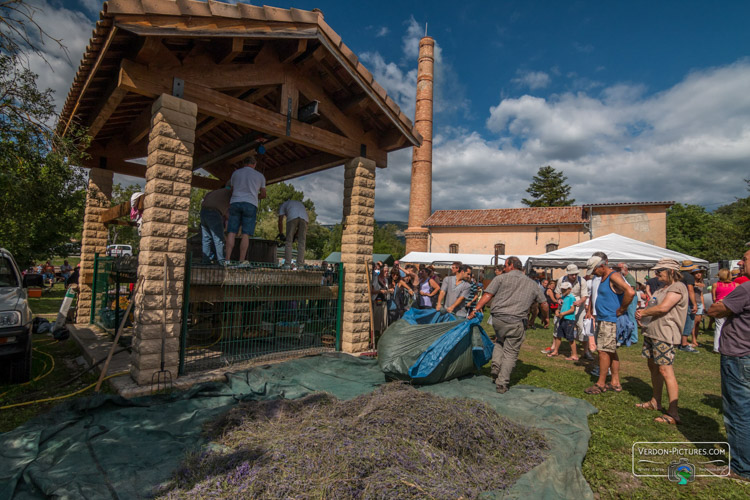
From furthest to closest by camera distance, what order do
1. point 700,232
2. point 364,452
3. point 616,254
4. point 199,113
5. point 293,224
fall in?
point 700,232
point 616,254
point 293,224
point 199,113
point 364,452

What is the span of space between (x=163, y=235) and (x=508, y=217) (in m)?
34.3

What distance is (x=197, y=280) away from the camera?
217 inches

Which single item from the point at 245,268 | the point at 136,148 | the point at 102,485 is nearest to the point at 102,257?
the point at 136,148

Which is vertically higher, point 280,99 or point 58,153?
point 280,99

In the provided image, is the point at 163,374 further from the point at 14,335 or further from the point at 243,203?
the point at 243,203

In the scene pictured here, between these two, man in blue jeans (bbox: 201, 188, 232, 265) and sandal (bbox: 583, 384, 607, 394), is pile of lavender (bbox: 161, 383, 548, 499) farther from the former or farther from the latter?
man in blue jeans (bbox: 201, 188, 232, 265)

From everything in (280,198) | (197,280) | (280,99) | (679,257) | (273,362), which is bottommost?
(273,362)

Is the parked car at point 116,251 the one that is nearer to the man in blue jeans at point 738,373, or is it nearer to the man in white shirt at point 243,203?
the man in white shirt at point 243,203

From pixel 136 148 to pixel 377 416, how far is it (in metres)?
8.34

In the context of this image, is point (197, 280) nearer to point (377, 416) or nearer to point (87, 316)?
point (377, 416)

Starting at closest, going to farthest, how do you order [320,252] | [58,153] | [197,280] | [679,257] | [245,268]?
→ [58,153] < [197,280] < [245,268] < [679,257] < [320,252]

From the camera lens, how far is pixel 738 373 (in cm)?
337

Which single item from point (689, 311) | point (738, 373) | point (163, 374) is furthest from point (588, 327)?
point (163, 374)

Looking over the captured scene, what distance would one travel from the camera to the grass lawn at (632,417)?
322 cm
